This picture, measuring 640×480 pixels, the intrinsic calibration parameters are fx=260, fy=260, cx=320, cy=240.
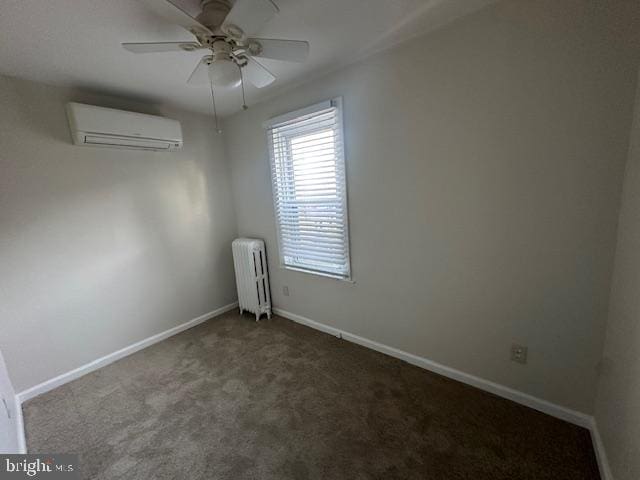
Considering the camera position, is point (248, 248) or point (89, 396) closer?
point (89, 396)

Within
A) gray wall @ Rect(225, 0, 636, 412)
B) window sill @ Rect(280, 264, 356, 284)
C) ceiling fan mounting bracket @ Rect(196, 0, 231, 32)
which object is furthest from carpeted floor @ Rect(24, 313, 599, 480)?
ceiling fan mounting bracket @ Rect(196, 0, 231, 32)

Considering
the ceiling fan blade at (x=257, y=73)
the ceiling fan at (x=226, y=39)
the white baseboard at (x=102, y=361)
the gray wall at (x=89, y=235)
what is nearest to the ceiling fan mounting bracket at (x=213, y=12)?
the ceiling fan at (x=226, y=39)

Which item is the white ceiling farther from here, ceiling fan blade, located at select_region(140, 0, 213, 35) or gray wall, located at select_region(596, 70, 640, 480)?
gray wall, located at select_region(596, 70, 640, 480)

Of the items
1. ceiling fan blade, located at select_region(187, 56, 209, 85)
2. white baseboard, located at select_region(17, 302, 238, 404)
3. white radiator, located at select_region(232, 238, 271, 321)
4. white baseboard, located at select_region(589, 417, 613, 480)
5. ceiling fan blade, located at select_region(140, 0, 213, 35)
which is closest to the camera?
ceiling fan blade, located at select_region(140, 0, 213, 35)

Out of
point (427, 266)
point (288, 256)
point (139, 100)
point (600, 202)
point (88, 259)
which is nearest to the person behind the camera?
point (600, 202)

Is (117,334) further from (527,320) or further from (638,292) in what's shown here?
(638,292)

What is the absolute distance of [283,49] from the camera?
4.47 feet

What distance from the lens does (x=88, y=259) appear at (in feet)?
7.39

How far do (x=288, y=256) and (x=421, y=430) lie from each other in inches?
73.8

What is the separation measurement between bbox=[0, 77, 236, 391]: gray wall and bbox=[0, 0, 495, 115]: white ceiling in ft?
1.44

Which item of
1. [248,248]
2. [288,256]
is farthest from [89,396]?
[288,256]

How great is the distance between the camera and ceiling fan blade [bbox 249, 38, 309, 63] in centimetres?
131

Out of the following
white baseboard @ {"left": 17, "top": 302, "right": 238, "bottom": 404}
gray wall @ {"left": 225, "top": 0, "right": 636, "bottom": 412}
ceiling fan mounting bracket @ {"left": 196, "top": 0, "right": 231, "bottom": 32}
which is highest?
ceiling fan mounting bracket @ {"left": 196, "top": 0, "right": 231, "bottom": 32}

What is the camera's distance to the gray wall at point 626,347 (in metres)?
1.02
